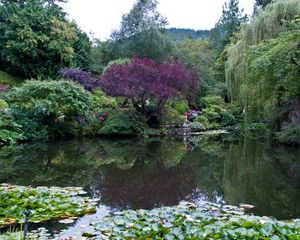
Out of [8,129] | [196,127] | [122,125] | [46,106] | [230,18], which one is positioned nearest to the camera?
[8,129]

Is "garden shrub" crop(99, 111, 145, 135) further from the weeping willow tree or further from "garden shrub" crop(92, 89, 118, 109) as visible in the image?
the weeping willow tree

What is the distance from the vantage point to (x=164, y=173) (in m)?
9.05

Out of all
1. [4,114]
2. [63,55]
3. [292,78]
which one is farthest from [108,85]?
[292,78]

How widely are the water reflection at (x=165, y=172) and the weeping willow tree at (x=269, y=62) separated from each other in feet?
6.00

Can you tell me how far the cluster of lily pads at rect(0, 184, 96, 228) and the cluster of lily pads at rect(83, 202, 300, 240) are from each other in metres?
0.66

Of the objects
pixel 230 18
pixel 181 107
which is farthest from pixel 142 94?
pixel 230 18

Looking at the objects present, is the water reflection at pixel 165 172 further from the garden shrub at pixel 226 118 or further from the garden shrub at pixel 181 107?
the garden shrub at pixel 226 118

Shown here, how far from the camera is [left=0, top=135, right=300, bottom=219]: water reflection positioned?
21.5 ft

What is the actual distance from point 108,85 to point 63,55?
7031 millimetres

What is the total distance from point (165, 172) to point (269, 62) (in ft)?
16.2

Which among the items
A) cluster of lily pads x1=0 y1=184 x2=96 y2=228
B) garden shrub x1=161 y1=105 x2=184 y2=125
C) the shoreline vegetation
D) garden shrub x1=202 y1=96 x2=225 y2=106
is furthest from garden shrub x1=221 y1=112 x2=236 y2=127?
cluster of lily pads x1=0 y1=184 x2=96 y2=228

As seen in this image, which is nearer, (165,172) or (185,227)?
(185,227)

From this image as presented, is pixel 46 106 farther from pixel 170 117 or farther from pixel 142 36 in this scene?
pixel 142 36

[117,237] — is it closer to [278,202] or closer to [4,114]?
[278,202]
